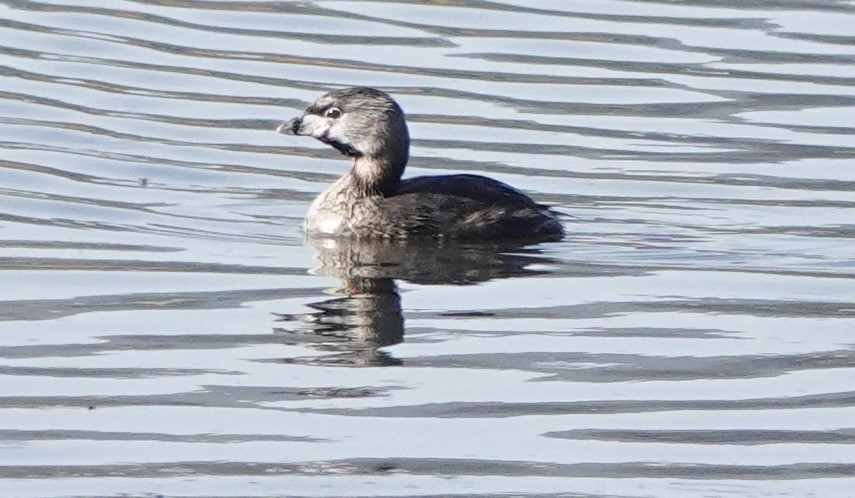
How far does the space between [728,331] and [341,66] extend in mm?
7225

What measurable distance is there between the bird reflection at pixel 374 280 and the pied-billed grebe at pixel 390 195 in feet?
0.44

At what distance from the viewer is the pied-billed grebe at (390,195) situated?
1104 centimetres

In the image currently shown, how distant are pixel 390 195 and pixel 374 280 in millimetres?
1770

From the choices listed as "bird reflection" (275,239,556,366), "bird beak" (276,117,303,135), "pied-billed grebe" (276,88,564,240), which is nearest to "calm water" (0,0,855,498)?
"bird reflection" (275,239,556,366)

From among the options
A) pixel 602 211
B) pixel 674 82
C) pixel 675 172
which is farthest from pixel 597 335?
pixel 674 82

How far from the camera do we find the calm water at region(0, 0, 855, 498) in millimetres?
6770

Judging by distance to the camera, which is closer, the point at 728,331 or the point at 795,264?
the point at 728,331

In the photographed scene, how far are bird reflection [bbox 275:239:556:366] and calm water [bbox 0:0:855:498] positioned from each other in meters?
0.03

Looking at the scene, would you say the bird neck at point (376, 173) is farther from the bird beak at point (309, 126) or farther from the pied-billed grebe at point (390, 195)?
the bird beak at point (309, 126)

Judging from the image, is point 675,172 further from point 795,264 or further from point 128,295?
point 128,295

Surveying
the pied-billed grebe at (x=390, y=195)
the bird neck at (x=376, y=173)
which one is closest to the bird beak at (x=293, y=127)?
the pied-billed grebe at (x=390, y=195)

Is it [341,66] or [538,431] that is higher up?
[341,66]

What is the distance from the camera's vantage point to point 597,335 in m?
8.40

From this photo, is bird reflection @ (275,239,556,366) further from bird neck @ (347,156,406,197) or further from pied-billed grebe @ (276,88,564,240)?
bird neck @ (347,156,406,197)
